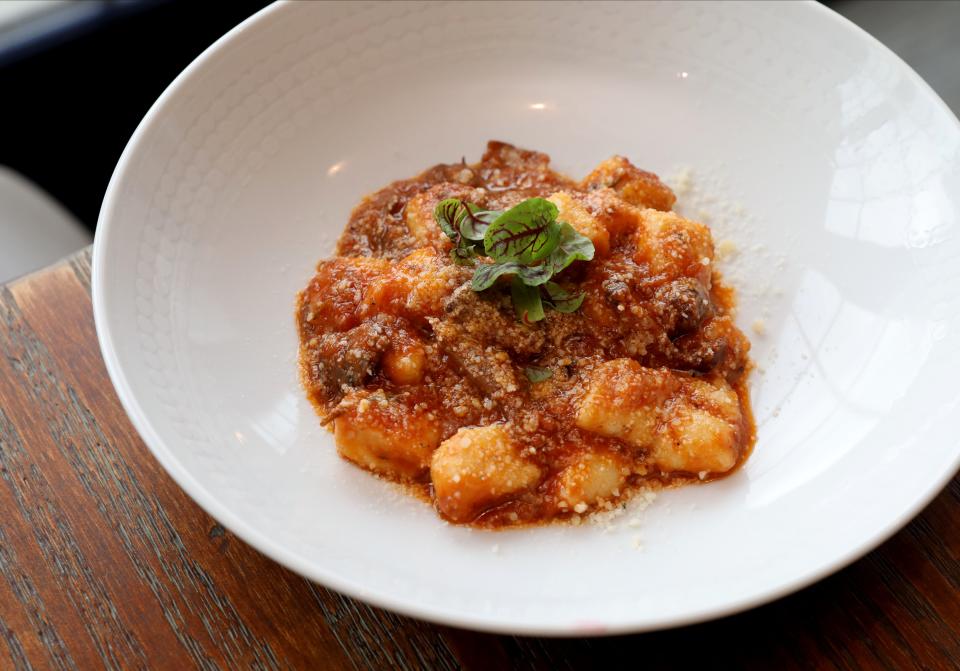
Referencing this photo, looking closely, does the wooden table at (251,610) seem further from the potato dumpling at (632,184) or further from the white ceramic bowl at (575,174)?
the potato dumpling at (632,184)

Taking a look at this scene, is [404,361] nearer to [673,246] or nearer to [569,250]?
[569,250]

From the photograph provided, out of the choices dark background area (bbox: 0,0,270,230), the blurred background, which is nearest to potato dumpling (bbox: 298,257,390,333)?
the blurred background

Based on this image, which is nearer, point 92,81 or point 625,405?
point 625,405

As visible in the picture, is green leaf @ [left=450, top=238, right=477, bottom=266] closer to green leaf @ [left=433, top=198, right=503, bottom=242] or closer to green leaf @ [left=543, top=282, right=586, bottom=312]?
green leaf @ [left=433, top=198, right=503, bottom=242]

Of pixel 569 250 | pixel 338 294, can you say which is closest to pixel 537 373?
pixel 569 250

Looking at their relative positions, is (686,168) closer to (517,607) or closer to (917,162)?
(917,162)

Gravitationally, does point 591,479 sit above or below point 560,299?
below

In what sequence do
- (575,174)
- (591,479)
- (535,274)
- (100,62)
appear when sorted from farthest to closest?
1. (100,62)
2. (575,174)
3. (535,274)
4. (591,479)
